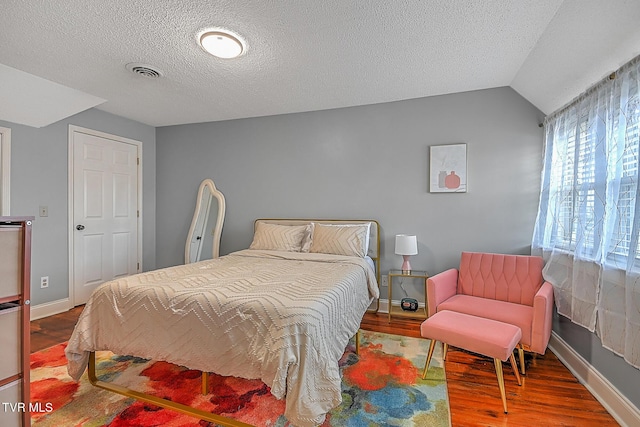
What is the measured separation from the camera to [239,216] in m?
4.15

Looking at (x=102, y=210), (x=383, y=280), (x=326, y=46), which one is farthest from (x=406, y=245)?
(x=102, y=210)

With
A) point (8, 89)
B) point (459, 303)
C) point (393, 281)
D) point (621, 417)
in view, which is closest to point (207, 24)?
point (8, 89)

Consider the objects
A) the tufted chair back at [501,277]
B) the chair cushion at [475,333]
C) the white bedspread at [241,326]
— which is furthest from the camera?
the tufted chair back at [501,277]

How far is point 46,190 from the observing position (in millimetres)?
3309

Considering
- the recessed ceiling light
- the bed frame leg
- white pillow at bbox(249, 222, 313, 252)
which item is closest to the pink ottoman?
the bed frame leg

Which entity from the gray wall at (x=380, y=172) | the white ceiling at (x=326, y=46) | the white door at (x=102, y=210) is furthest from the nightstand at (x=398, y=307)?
the white door at (x=102, y=210)

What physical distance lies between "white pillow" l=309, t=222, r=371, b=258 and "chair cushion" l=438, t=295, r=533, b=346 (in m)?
0.98

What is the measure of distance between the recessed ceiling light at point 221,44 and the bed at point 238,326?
66.0 inches

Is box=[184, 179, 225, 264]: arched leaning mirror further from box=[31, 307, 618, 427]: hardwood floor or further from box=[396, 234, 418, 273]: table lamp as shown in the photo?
box=[396, 234, 418, 273]: table lamp

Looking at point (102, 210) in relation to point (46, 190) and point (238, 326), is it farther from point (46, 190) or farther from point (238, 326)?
point (238, 326)

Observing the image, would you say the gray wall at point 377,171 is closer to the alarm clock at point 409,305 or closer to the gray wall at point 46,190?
the alarm clock at point 409,305

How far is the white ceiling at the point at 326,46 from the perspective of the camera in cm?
182

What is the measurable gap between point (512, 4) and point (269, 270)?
7.90ft

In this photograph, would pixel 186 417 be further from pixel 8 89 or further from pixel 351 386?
pixel 8 89
